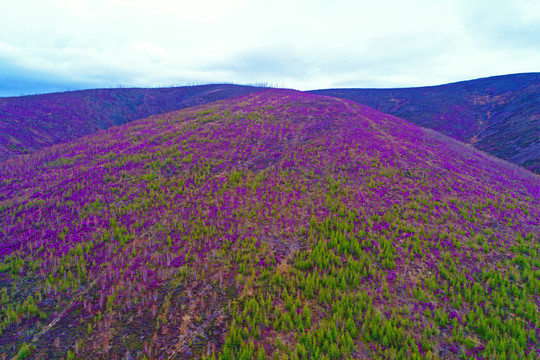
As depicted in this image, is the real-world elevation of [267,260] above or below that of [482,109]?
below

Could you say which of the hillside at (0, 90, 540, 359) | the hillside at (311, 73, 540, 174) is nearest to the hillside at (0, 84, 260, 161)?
the hillside at (0, 90, 540, 359)

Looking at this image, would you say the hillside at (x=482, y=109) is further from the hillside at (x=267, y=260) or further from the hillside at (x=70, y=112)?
the hillside at (x=70, y=112)

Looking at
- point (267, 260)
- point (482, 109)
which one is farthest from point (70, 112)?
point (482, 109)

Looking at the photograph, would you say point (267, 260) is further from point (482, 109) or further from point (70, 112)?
point (482, 109)

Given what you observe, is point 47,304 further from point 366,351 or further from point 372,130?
point 372,130

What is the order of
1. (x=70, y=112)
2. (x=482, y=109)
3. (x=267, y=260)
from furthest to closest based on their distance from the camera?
(x=482, y=109) → (x=70, y=112) → (x=267, y=260)

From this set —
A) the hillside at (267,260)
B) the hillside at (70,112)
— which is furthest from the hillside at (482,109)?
the hillside at (70,112)
